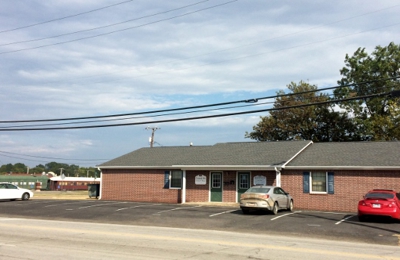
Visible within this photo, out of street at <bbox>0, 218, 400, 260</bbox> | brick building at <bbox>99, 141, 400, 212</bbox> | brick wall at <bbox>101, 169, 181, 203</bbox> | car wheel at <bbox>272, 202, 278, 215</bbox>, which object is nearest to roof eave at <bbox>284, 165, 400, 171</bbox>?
brick building at <bbox>99, 141, 400, 212</bbox>

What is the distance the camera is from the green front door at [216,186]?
96.7 feet

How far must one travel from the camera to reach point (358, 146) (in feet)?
96.3

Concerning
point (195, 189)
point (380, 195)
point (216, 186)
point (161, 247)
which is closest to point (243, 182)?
point (216, 186)

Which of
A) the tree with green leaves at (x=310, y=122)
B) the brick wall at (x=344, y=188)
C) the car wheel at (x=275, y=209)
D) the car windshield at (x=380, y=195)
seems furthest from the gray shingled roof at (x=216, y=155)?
the tree with green leaves at (x=310, y=122)

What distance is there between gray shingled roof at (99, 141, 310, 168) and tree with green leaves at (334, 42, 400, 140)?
13990 millimetres

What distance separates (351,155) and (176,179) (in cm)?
1274

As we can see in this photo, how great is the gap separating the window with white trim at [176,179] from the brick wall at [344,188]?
332 inches

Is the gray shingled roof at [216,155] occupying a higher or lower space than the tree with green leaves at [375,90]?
lower

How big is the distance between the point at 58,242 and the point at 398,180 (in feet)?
63.4

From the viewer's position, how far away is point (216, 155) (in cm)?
3198

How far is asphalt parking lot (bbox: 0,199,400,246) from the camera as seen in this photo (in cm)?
1573

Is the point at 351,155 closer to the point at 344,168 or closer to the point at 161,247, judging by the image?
the point at 344,168

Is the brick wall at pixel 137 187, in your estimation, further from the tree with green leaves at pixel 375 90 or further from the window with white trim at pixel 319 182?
the tree with green leaves at pixel 375 90

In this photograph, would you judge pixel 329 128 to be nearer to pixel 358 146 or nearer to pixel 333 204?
pixel 358 146
